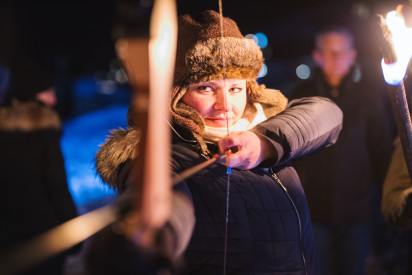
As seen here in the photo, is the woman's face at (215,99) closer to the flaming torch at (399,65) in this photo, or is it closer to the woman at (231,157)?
the woman at (231,157)

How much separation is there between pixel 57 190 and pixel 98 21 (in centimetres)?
1012

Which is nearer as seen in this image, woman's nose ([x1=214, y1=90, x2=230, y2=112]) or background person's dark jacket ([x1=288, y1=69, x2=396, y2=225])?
woman's nose ([x1=214, y1=90, x2=230, y2=112])

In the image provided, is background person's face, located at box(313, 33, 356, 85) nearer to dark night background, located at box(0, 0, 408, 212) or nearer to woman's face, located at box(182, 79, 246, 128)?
A: dark night background, located at box(0, 0, 408, 212)

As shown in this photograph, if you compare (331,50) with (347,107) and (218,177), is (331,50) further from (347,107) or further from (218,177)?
(218,177)

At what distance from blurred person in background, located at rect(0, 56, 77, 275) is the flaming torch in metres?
2.02

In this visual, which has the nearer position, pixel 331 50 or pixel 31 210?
pixel 31 210

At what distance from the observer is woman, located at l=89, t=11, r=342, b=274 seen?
4.08 ft

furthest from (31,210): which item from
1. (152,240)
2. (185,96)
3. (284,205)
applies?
(152,240)

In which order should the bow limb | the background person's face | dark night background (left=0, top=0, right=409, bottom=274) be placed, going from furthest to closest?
dark night background (left=0, top=0, right=409, bottom=274) < the background person's face < the bow limb

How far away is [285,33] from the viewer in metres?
11.7

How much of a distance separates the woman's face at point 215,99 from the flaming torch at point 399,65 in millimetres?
532

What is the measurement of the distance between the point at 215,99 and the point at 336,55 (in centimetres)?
176

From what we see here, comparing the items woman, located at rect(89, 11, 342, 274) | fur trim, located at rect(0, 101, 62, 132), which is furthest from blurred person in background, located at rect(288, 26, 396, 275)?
fur trim, located at rect(0, 101, 62, 132)

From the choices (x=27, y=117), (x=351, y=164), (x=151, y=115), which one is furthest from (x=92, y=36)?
(x=151, y=115)
